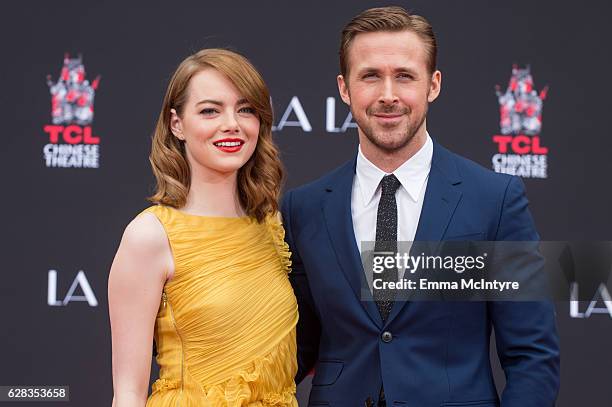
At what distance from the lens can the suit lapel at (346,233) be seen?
2336 mm

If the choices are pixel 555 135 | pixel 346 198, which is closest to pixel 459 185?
pixel 346 198

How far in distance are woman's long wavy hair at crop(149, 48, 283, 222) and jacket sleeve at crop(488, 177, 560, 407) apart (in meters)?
0.66

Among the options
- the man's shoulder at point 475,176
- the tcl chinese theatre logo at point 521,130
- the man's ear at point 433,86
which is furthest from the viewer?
the tcl chinese theatre logo at point 521,130

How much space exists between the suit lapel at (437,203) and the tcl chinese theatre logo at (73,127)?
6.39 feet

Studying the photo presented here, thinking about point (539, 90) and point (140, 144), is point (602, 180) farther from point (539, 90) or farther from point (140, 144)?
point (140, 144)

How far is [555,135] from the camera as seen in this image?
3.91m

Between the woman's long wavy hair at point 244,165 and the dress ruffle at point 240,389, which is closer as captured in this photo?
the dress ruffle at point 240,389

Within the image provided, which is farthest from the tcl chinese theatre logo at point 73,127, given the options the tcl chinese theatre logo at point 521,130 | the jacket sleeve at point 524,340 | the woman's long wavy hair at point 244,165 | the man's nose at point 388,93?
the jacket sleeve at point 524,340

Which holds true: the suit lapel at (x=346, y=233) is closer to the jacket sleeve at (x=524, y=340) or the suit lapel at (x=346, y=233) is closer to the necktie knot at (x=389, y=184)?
the necktie knot at (x=389, y=184)

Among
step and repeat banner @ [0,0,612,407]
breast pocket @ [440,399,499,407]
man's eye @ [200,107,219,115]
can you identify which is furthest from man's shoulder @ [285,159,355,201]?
step and repeat banner @ [0,0,612,407]

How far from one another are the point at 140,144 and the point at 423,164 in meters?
1.80

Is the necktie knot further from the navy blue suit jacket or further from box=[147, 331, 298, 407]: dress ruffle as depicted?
box=[147, 331, 298, 407]: dress ruffle

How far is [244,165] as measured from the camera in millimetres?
2537

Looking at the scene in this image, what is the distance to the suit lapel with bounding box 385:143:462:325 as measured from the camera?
91.5 inches
